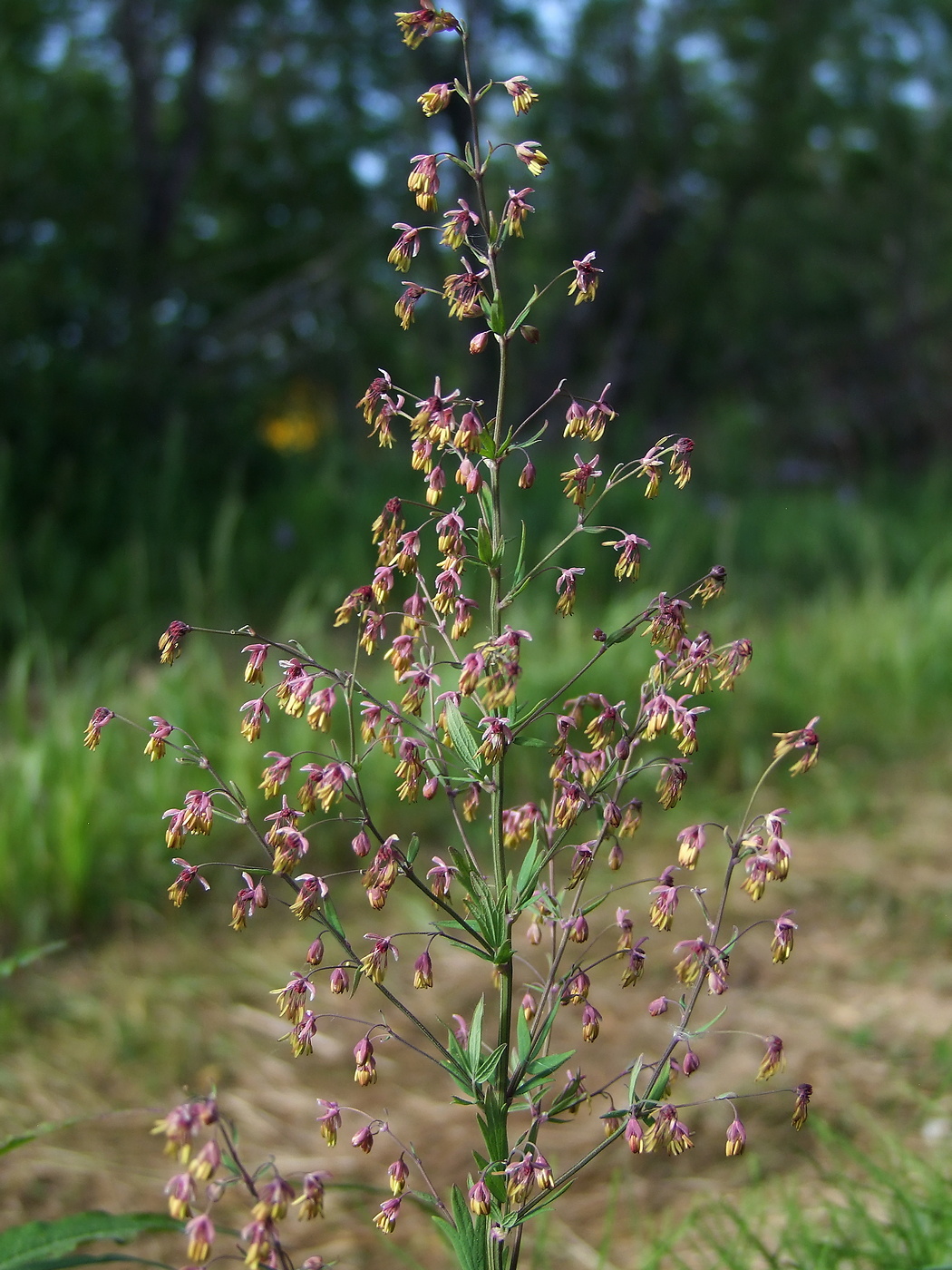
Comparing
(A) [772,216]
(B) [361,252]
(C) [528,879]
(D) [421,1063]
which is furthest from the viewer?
(A) [772,216]

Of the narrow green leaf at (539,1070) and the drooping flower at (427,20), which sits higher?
the drooping flower at (427,20)

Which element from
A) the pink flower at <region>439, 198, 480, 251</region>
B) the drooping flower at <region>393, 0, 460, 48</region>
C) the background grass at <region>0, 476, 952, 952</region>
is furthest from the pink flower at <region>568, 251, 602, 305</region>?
the background grass at <region>0, 476, 952, 952</region>

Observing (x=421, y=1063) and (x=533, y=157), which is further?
(x=421, y=1063)

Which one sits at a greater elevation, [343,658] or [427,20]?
[343,658]

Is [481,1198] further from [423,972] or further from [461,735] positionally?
[461,735]

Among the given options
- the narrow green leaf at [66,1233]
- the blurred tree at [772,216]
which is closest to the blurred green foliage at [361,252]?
the blurred tree at [772,216]

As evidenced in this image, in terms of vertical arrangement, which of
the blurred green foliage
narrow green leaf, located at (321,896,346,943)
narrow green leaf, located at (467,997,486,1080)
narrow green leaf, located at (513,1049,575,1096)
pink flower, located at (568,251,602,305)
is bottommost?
narrow green leaf, located at (513,1049,575,1096)

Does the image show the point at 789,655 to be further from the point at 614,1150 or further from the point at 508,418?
the point at 508,418

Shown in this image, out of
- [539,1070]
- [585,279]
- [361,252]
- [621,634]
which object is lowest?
[539,1070]

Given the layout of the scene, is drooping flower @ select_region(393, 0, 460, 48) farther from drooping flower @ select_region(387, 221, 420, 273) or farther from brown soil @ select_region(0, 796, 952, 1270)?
brown soil @ select_region(0, 796, 952, 1270)

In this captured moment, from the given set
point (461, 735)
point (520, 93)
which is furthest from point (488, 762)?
point (520, 93)

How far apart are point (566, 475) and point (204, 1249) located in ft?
2.45

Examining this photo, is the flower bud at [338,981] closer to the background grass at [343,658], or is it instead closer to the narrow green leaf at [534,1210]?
the narrow green leaf at [534,1210]

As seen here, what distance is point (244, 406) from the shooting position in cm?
727
